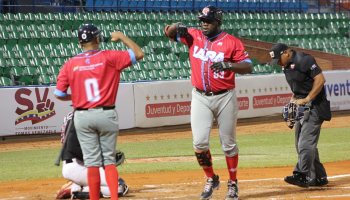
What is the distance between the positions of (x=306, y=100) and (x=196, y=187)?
1.93m

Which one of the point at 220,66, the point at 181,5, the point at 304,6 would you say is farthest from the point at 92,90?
the point at 304,6

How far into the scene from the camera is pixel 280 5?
26109 mm

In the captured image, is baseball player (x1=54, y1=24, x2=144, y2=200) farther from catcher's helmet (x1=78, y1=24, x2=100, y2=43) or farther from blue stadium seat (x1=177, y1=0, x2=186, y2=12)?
blue stadium seat (x1=177, y1=0, x2=186, y2=12)

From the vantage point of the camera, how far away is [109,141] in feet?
16.1

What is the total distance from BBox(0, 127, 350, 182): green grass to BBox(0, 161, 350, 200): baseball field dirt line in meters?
0.71

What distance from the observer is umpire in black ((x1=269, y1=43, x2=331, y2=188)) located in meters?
6.23

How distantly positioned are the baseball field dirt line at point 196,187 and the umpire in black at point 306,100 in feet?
1.06

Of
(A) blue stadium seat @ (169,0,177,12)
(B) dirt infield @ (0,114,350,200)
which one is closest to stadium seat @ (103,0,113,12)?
(A) blue stadium seat @ (169,0,177,12)

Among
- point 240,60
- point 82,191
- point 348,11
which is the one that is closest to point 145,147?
point 82,191

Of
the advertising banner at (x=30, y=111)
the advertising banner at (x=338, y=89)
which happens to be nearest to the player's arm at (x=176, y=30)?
the advertising banner at (x=30, y=111)

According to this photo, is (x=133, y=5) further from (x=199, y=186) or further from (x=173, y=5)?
(x=199, y=186)

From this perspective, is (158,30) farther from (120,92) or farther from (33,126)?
(33,126)

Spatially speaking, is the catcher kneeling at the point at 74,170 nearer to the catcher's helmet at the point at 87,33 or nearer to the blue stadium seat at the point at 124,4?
the catcher's helmet at the point at 87,33

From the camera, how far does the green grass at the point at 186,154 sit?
346 inches
